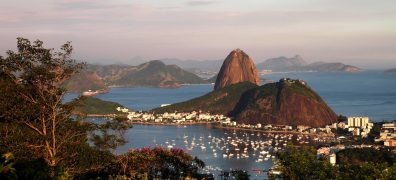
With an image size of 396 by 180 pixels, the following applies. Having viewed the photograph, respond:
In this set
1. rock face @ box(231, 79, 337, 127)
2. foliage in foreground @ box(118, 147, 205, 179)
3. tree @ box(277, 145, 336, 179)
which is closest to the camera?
tree @ box(277, 145, 336, 179)

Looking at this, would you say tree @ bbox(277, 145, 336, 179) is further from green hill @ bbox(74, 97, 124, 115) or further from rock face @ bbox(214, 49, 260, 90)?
rock face @ bbox(214, 49, 260, 90)

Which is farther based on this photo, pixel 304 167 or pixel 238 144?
pixel 238 144

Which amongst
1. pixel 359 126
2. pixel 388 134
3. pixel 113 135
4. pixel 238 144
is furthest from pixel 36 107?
pixel 359 126

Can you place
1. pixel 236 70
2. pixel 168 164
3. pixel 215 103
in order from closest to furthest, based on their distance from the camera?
pixel 168 164 → pixel 215 103 → pixel 236 70

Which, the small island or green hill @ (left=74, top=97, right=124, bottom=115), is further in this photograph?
green hill @ (left=74, top=97, right=124, bottom=115)

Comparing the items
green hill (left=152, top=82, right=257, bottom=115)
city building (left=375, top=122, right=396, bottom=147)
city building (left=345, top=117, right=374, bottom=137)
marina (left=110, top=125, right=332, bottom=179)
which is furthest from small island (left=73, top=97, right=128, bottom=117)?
city building (left=375, top=122, right=396, bottom=147)

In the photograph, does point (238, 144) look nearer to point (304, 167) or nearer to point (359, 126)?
point (359, 126)

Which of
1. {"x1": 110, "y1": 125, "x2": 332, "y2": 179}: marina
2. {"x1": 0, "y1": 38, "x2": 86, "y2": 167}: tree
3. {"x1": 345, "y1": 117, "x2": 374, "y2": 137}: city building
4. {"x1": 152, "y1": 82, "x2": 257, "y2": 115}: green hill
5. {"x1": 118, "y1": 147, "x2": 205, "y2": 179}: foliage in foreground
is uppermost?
{"x1": 0, "y1": 38, "x2": 86, "y2": 167}: tree

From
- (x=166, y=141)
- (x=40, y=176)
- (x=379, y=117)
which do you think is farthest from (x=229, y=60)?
(x=40, y=176)
